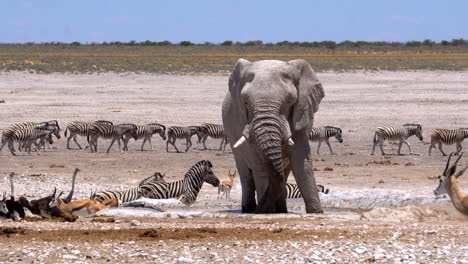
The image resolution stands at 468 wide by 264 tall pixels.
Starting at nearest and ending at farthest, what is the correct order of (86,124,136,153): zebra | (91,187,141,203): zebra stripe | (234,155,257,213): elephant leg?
(234,155,257,213): elephant leg
(91,187,141,203): zebra stripe
(86,124,136,153): zebra

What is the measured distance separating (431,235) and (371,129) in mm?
17719

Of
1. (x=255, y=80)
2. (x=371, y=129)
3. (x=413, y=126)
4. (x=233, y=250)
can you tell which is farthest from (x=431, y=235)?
(x=371, y=129)

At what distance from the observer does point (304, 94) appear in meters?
12.5

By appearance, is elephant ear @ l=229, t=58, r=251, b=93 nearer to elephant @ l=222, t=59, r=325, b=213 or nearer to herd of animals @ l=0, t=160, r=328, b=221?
elephant @ l=222, t=59, r=325, b=213

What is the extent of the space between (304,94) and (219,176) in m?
6.91

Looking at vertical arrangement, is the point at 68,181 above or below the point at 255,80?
below

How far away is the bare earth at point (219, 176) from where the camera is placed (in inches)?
353

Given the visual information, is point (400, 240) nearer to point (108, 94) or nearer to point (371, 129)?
point (371, 129)

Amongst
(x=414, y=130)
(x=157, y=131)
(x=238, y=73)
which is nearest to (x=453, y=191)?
(x=238, y=73)

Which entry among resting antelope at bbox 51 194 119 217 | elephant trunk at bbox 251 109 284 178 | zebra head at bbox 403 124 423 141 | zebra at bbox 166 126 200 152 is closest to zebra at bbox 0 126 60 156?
zebra at bbox 166 126 200 152

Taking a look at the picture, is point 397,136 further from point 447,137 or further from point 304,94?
point 304,94

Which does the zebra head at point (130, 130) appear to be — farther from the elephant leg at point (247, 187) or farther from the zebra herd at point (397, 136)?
the elephant leg at point (247, 187)

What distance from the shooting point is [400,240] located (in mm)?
9484

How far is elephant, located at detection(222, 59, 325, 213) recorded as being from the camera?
11.6 meters
